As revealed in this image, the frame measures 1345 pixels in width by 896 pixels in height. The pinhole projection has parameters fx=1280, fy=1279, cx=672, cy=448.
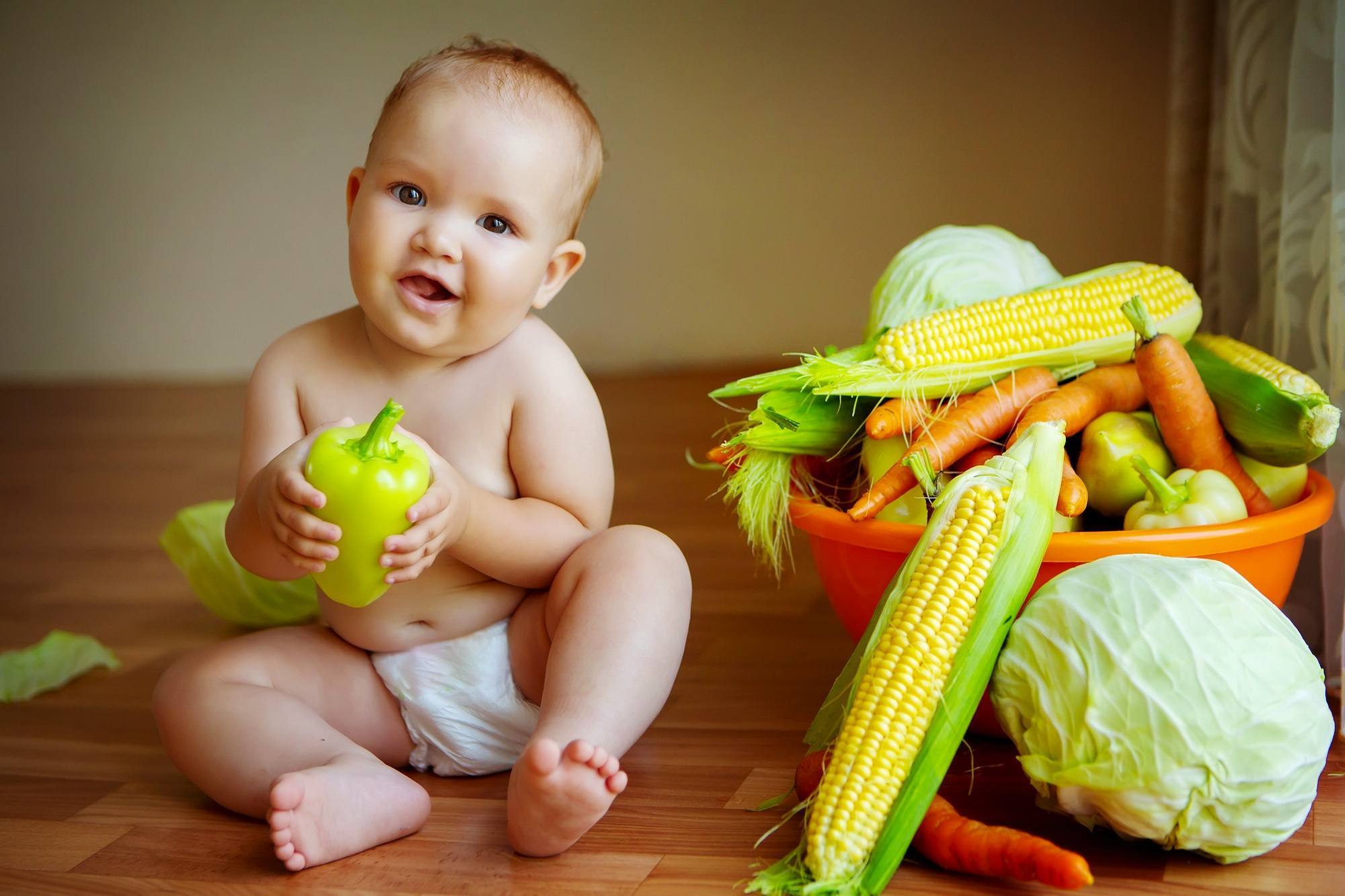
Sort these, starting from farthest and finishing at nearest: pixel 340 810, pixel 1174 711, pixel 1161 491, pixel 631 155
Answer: pixel 631 155
pixel 1161 491
pixel 340 810
pixel 1174 711

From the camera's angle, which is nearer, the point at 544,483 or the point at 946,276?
the point at 544,483

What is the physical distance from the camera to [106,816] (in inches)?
40.1

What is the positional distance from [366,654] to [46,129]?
3.51 m

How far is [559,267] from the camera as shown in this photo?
3.78 ft

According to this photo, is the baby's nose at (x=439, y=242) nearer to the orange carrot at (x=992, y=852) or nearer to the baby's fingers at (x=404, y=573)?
the baby's fingers at (x=404, y=573)

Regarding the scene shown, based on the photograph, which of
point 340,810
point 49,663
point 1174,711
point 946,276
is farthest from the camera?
point 49,663

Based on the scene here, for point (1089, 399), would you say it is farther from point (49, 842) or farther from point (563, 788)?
point (49, 842)

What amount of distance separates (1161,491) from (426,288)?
61 cm

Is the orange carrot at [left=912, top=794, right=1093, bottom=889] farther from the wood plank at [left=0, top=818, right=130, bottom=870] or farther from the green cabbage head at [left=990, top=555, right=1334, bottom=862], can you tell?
the wood plank at [left=0, top=818, right=130, bottom=870]

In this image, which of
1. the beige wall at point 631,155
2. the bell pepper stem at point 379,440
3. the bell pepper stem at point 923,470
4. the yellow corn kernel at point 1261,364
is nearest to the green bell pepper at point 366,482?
the bell pepper stem at point 379,440

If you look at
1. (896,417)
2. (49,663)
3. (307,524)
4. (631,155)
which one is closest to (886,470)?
(896,417)

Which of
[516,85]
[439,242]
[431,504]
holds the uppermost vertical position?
[516,85]

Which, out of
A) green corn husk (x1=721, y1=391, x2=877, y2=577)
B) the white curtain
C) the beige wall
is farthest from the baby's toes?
the beige wall

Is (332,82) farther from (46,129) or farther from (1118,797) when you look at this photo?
(1118,797)
